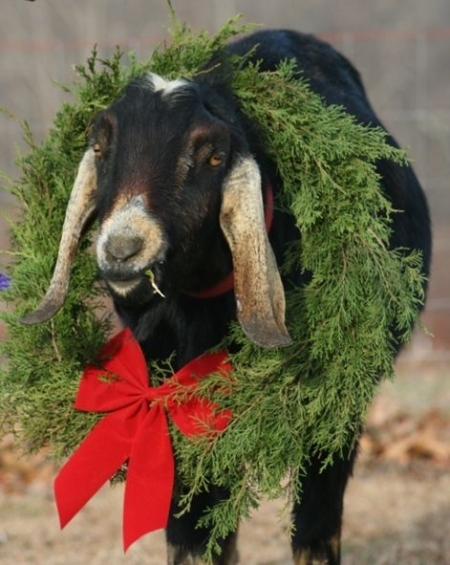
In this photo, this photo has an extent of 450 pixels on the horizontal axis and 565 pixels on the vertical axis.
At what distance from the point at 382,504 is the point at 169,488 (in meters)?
3.20

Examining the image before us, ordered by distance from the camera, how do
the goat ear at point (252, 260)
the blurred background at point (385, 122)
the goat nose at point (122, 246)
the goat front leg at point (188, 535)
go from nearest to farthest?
the goat nose at point (122, 246) < the goat ear at point (252, 260) < the goat front leg at point (188, 535) < the blurred background at point (385, 122)

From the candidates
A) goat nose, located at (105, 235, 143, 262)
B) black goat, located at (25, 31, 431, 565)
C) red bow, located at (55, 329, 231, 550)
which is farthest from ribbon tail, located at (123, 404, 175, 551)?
goat nose, located at (105, 235, 143, 262)

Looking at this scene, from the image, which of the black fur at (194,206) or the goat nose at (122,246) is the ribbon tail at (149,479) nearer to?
the black fur at (194,206)

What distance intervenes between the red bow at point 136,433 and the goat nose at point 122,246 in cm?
74

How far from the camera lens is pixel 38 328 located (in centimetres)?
471

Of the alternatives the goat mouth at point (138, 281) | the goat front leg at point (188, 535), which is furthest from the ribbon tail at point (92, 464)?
the goat mouth at point (138, 281)

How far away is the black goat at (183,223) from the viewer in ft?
13.6

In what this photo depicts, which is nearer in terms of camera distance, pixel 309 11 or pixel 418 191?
pixel 418 191

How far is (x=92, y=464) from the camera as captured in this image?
466 cm

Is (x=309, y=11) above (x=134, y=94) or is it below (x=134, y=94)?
above

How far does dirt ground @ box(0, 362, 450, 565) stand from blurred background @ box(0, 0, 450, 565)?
0.4 inches

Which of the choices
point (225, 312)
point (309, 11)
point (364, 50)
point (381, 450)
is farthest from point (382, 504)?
point (309, 11)

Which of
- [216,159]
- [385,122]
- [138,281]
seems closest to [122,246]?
[138,281]

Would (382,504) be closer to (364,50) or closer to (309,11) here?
(364,50)
